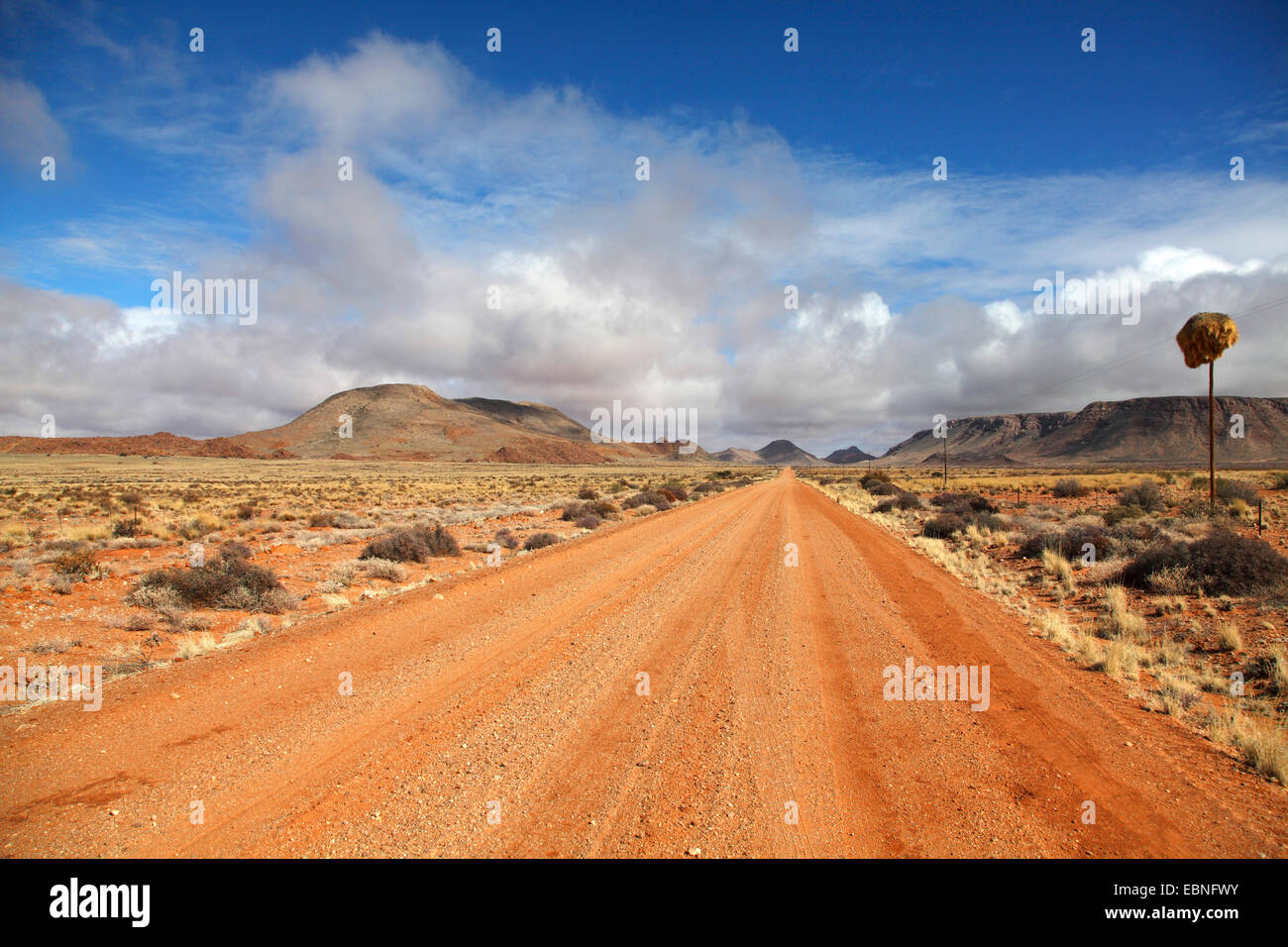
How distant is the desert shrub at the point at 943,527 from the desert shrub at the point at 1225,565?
9.15 m

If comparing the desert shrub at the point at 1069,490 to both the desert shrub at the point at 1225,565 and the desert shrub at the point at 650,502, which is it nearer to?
the desert shrub at the point at 650,502

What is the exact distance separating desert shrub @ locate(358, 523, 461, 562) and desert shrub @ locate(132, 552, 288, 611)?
392cm

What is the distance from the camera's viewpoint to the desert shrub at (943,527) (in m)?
21.7

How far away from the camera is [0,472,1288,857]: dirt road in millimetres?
4039

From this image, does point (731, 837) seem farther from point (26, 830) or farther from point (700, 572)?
point (700, 572)

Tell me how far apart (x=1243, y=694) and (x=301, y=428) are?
21639cm

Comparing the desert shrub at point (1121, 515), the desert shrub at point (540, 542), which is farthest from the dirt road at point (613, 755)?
the desert shrub at point (1121, 515)

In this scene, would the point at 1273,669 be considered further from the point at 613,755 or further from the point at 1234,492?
the point at 1234,492

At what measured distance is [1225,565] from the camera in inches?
440

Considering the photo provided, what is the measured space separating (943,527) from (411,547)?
17962 mm

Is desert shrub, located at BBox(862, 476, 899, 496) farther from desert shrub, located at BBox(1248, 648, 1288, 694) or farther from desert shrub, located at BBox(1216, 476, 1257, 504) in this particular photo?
desert shrub, located at BBox(1248, 648, 1288, 694)
